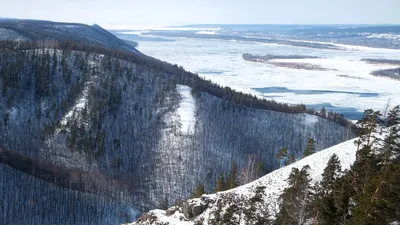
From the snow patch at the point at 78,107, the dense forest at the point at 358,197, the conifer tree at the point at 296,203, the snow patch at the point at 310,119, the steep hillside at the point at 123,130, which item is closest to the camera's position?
the dense forest at the point at 358,197

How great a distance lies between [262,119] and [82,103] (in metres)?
65.8

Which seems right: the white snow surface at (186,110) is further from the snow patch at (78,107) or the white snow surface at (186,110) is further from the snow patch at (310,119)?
the snow patch at (310,119)

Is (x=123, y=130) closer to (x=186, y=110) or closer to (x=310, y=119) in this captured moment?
(x=186, y=110)

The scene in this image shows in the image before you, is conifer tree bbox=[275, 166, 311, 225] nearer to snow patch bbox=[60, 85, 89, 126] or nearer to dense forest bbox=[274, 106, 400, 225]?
dense forest bbox=[274, 106, 400, 225]

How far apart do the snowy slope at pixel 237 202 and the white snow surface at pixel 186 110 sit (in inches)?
2660

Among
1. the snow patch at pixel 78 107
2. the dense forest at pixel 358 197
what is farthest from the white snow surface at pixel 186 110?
the dense forest at pixel 358 197

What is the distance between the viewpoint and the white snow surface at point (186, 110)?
122075mm

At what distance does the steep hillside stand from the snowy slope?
36.0m

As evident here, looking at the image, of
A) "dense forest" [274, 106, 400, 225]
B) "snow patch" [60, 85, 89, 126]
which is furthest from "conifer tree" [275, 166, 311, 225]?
"snow patch" [60, 85, 89, 126]

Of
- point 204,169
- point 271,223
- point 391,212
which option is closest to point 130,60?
point 204,169

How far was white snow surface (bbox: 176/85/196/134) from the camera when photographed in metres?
122

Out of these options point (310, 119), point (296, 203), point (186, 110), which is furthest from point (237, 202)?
point (310, 119)

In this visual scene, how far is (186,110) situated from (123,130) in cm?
2492

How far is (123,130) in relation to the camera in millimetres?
119062
